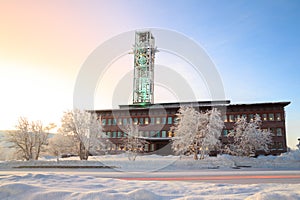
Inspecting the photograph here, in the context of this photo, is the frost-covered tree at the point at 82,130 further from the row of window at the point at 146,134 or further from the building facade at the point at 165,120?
the row of window at the point at 146,134

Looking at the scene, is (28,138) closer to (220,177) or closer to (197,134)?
(197,134)

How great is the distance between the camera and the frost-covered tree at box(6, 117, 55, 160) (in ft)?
115

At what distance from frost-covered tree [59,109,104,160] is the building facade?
57.5 ft

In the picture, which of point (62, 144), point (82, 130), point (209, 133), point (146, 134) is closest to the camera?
point (82, 130)

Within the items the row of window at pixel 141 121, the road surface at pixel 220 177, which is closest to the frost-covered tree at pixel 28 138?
the road surface at pixel 220 177

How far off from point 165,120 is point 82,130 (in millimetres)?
31014

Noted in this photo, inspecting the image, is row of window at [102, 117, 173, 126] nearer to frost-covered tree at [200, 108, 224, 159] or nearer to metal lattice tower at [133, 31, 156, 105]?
metal lattice tower at [133, 31, 156, 105]

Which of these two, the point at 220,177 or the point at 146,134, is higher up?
the point at 146,134

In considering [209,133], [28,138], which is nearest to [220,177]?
[209,133]

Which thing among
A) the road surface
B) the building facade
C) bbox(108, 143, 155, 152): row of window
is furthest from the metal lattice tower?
the road surface

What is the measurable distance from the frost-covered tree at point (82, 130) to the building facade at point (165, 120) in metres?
17.5

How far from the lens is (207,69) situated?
22484mm

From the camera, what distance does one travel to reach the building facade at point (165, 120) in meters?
57.5

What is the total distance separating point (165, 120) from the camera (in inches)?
2498
